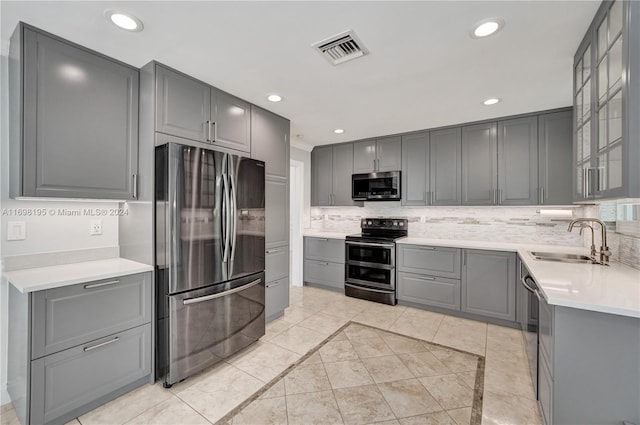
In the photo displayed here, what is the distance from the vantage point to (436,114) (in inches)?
129

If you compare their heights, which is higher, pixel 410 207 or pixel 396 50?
pixel 396 50

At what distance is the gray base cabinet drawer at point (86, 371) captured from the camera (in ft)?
5.25

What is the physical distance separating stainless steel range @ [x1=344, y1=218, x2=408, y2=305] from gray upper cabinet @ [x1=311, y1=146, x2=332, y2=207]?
97 centimetres

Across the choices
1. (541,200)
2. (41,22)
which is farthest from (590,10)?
(41,22)

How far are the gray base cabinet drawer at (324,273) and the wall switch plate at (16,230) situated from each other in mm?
3325

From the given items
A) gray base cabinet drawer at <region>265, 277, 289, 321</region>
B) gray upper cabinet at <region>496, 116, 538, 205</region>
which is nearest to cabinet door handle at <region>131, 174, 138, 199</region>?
gray base cabinet drawer at <region>265, 277, 289, 321</region>

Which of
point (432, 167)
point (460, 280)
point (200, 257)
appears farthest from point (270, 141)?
point (460, 280)

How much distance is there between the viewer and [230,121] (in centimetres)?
268

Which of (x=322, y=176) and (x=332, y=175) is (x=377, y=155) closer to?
(x=332, y=175)

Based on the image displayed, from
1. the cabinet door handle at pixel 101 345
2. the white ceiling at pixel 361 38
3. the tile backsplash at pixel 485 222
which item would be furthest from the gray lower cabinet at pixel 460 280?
the cabinet door handle at pixel 101 345

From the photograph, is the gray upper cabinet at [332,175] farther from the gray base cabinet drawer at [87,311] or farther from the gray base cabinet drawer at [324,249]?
the gray base cabinet drawer at [87,311]

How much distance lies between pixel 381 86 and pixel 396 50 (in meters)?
0.58

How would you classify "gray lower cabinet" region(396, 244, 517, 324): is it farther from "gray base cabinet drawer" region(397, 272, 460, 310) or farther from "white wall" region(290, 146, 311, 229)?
"white wall" region(290, 146, 311, 229)

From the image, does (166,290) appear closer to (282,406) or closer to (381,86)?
(282,406)
